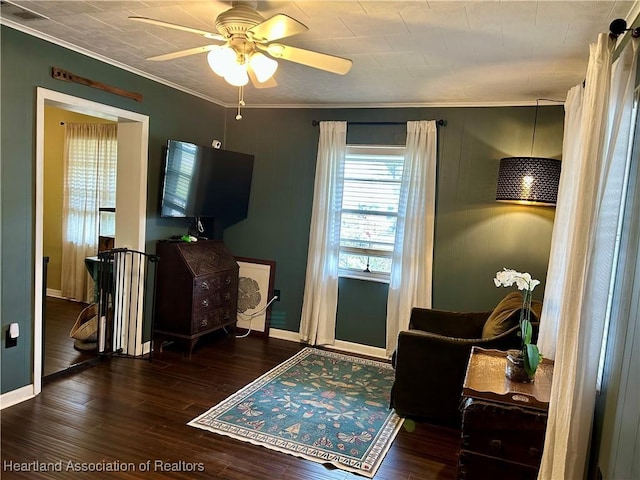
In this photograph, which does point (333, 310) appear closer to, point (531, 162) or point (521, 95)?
point (531, 162)

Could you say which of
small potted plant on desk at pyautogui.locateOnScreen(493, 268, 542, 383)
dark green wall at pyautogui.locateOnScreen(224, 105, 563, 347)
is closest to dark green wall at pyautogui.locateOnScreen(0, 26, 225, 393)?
dark green wall at pyautogui.locateOnScreen(224, 105, 563, 347)

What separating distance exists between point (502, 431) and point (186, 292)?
9.44 ft

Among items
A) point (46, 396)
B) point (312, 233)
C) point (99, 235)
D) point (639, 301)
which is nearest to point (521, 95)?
point (312, 233)

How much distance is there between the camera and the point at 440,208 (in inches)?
166

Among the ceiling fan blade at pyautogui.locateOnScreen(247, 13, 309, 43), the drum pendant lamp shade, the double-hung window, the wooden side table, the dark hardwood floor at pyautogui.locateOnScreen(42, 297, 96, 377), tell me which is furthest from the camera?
the double-hung window

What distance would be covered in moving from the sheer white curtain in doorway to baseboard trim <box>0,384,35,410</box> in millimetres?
2607

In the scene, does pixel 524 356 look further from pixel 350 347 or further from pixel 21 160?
pixel 21 160

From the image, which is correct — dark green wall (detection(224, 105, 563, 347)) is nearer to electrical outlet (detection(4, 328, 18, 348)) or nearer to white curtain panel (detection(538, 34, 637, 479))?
white curtain panel (detection(538, 34, 637, 479))

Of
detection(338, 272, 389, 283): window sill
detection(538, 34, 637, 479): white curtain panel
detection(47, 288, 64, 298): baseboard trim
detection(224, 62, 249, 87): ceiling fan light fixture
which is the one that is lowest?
detection(47, 288, 64, 298): baseboard trim

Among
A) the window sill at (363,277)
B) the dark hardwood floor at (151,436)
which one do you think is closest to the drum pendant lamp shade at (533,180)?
the window sill at (363,277)

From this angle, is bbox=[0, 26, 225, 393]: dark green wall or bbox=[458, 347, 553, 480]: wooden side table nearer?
bbox=[458, 347, 553, 480]: wooden side table

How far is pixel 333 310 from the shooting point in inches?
182

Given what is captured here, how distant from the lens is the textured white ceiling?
215cm

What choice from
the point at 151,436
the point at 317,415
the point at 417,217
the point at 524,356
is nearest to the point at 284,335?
the point at 317,415
